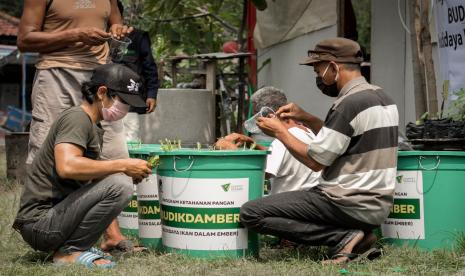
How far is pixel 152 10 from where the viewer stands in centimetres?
1195

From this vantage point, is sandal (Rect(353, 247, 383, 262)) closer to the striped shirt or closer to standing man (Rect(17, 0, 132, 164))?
the striped shirt

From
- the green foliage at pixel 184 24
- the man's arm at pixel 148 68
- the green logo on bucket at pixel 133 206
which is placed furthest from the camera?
the green foliage at pixel 184 24

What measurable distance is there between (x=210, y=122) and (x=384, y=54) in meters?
3.85

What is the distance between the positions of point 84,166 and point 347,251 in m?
1.58

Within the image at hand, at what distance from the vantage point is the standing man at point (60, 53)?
5.10 metres

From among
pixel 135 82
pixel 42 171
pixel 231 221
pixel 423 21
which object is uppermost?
pixel 423 21

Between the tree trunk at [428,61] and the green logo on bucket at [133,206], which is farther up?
the tree trunk at [428,61]

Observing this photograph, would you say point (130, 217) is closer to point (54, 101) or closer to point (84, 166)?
point (54, 101)

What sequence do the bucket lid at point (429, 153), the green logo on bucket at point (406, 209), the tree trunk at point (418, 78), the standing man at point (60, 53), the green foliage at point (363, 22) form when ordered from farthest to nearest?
the green foliage at point (363, 22) < the tree trunk at point (418, 78) < the standing man at point (60, 53) < the green logo on bucket at point (406, 209) < the bucket lid at point (429, 153)

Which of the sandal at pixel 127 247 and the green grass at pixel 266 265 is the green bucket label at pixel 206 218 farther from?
the sandal at pixel 127 247

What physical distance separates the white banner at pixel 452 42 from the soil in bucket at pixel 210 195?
2.01m

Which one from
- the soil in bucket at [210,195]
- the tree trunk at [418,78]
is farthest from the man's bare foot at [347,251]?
the tree trunk at [418,78]

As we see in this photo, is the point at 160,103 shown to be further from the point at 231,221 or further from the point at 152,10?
the point at 231,221

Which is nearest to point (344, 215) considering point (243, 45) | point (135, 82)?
point (135, 82)
